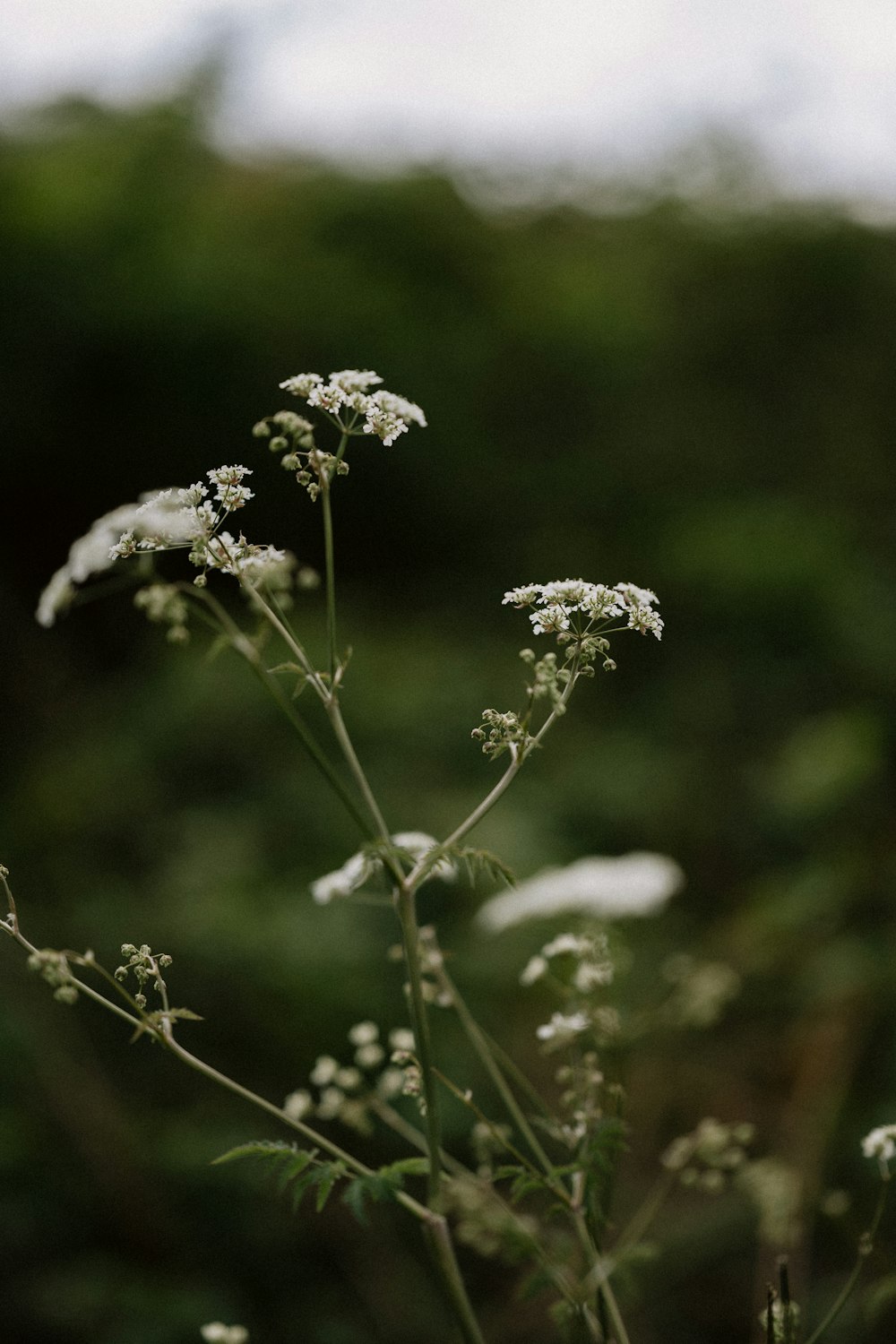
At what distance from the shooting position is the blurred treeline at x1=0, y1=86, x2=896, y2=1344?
3182mm

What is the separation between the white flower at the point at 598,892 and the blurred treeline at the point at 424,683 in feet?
4.17

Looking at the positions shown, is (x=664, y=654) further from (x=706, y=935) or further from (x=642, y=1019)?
(x=642, y=1019)

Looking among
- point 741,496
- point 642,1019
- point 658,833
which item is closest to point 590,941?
point 642,1019

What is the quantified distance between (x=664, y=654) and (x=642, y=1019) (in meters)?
4.77

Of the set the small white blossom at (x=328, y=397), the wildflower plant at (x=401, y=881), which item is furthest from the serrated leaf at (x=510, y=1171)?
the small white blossom at (x=328, y=397)

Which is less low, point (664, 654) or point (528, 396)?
point (528, 396)

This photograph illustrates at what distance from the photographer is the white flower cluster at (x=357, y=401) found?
1.24 meters

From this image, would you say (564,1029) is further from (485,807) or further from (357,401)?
(357,401)

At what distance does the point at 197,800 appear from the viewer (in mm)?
5176

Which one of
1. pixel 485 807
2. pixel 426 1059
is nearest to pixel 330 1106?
pixel 426 1059

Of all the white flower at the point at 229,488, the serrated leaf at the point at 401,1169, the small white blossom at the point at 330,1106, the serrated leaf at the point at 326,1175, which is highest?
the white flower at the point at 229,488

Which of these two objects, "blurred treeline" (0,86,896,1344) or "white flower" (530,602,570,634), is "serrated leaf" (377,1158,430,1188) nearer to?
"white flower" (530,602,570,634)

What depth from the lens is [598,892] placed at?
7.03ft

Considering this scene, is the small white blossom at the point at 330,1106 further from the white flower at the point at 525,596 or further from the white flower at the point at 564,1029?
the white flower at the point at 525,596
